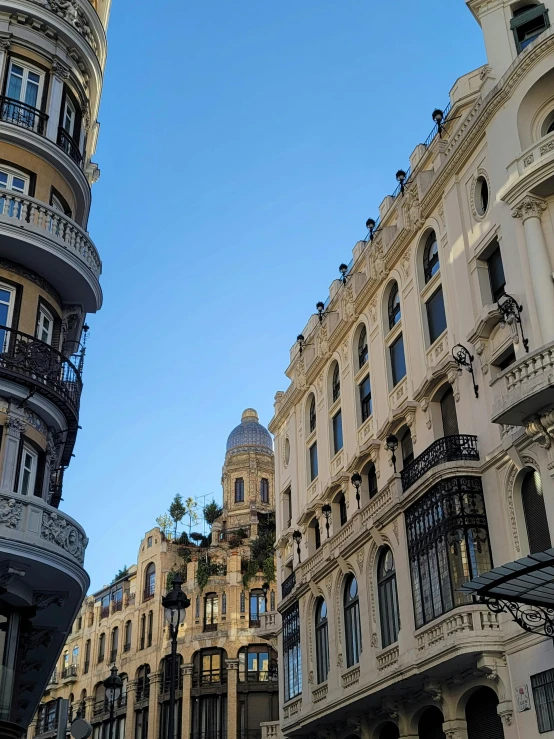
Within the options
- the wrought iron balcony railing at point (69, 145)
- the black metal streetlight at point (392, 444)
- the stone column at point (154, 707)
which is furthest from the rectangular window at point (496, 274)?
the stone column at point (154, 707)

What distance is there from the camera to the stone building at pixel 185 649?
6194 centimetres

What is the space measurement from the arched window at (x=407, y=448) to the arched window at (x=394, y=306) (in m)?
4.17

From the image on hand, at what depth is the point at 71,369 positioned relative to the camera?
21328 millimetres

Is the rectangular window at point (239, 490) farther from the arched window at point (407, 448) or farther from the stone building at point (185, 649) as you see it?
the arched window at point (407, 448)

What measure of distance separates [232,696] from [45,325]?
4649 cm

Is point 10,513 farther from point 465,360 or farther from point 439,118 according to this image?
point 439,118

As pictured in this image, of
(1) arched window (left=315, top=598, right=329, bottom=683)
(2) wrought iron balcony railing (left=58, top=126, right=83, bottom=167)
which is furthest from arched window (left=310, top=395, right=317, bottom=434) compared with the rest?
(2) wrought iron balcony railing (left=58, top=126, right=83, bottom=167)

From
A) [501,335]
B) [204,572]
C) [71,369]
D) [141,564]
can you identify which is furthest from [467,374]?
[141,564]

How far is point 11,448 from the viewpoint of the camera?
18922 mm

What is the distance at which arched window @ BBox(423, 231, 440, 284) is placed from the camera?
2855 cm

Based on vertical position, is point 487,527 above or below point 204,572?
below

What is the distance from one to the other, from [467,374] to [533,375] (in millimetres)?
5614

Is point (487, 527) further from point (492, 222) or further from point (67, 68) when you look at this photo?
point (67, 68)

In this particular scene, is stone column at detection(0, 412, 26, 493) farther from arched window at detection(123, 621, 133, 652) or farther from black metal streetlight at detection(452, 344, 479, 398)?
arched window at detection(123, 621, 133, 652)
